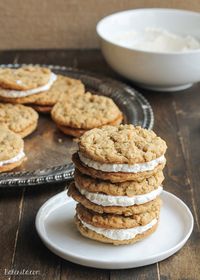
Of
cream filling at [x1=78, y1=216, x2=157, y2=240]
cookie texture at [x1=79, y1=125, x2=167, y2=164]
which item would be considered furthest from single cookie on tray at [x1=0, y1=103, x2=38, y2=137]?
cream filling at [x1=78, y1=216, x2=157, y2=240]

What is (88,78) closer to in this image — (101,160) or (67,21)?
(67,21)

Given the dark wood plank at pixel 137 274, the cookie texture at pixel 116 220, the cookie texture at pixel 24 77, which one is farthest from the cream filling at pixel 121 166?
the cookie texture at pixel 24 77

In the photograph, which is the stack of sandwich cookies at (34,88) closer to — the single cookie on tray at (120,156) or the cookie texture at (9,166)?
the cookie texture at (9,166)

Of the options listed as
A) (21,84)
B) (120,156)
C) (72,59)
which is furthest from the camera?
(72,59)

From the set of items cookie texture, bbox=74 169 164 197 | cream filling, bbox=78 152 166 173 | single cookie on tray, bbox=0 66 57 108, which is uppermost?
cream filling, bbox=78 152 166 173

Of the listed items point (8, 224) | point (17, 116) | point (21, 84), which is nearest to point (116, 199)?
point (8, 224)

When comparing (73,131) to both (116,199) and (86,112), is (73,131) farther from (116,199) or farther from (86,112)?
(116,199)

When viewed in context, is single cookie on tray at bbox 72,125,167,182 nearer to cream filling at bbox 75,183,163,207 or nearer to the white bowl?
cream filling at bbox 75,183,163,207
